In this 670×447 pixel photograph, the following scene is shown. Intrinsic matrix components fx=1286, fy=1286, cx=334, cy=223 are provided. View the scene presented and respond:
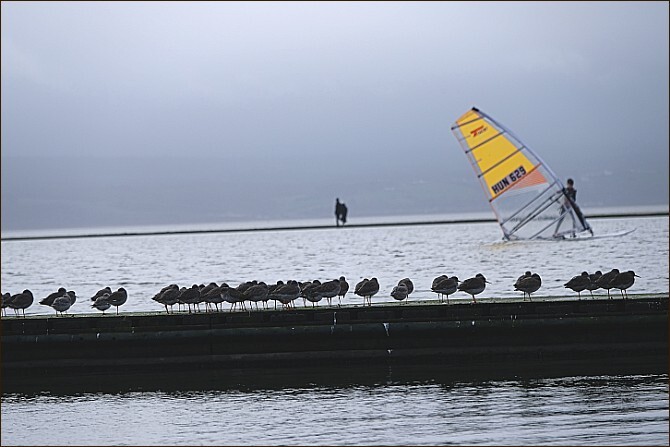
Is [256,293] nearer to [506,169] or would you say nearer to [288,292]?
[288,292]

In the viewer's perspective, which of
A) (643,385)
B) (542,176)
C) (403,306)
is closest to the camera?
(643,385)

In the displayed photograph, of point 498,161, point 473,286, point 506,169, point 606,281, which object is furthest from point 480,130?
point 606,281

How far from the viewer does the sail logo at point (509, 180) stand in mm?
55438

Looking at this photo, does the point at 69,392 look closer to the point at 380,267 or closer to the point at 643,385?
the point at 643,385

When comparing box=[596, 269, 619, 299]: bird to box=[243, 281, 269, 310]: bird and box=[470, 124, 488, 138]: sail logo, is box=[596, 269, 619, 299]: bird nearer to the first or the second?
box=[243, 281, 269, 310]: bird

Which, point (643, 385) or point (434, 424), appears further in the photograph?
point (643, 385)

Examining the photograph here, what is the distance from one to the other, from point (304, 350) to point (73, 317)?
415cm

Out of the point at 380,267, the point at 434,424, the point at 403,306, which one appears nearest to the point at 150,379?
the point at 403,306

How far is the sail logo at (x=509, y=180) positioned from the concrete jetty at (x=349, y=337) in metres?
33.9

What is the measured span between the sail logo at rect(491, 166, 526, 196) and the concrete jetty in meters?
33.9

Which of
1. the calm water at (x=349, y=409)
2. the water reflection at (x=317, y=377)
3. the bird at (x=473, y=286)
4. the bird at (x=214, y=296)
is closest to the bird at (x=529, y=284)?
the bird at (x=473, y=286)

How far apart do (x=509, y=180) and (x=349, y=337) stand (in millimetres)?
35259

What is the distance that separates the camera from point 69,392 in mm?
20219

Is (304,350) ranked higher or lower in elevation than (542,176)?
lower
